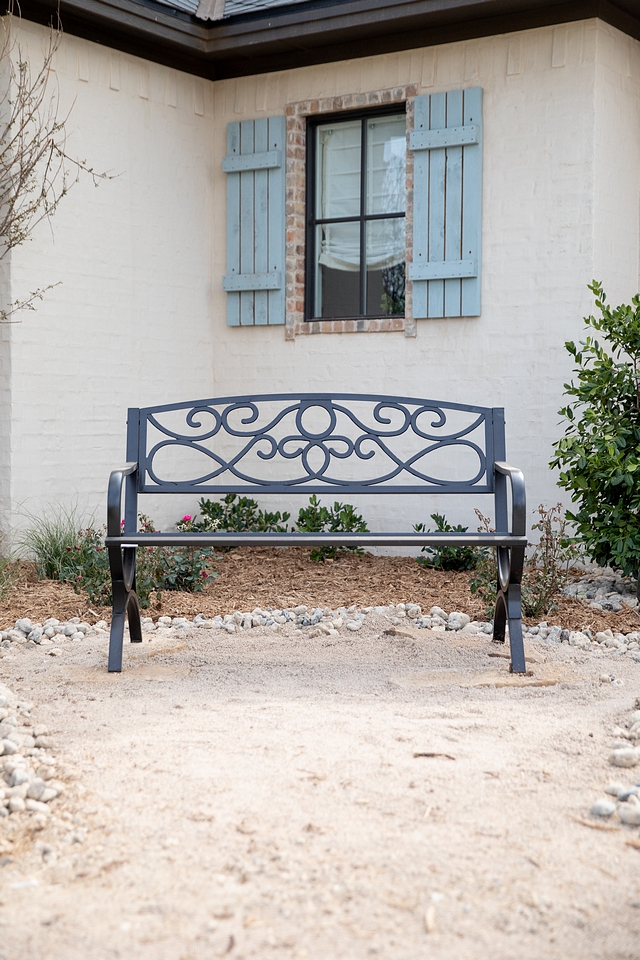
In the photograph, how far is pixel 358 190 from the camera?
693 centimetres

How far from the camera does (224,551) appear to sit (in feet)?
22.5

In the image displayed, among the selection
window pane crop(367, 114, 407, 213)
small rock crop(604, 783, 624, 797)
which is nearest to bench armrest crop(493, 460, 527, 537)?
small rock crop(604, 783, 624, 797)

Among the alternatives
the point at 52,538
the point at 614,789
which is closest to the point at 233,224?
the point at 52,538

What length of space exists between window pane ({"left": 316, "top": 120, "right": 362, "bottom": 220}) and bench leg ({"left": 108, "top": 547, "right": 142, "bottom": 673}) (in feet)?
→ 12.7

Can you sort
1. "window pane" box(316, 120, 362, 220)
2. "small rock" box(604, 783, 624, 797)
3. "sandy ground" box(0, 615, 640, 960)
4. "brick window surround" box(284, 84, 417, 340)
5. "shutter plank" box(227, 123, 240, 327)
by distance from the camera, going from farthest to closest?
"shutter plank" box(227, 123, 240, 327) < "window pane" box(316, 120, 362, 220) < "brick window surround" box(284, 84, 417, 340) < "small rock" box(604, 783, 624, 797) < "sandy ground" box(0, 615, 640, 960)

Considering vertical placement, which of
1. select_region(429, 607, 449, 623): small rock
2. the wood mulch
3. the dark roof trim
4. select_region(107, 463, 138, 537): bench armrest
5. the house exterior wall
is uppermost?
the dark roof trim

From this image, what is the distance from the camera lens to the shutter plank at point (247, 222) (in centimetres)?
711

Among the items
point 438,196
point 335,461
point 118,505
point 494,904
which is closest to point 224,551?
point 335,461

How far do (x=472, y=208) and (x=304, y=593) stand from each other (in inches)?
110

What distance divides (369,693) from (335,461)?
380cm

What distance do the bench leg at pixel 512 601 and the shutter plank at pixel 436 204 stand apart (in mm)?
3011

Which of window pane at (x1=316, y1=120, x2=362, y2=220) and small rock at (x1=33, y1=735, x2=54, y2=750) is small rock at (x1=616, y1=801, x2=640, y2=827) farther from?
window pane at (x1=316, y1=120, x2=362, y2=220)

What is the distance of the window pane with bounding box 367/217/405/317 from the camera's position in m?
6.81

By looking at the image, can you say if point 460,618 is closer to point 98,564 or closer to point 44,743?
point 98,564
